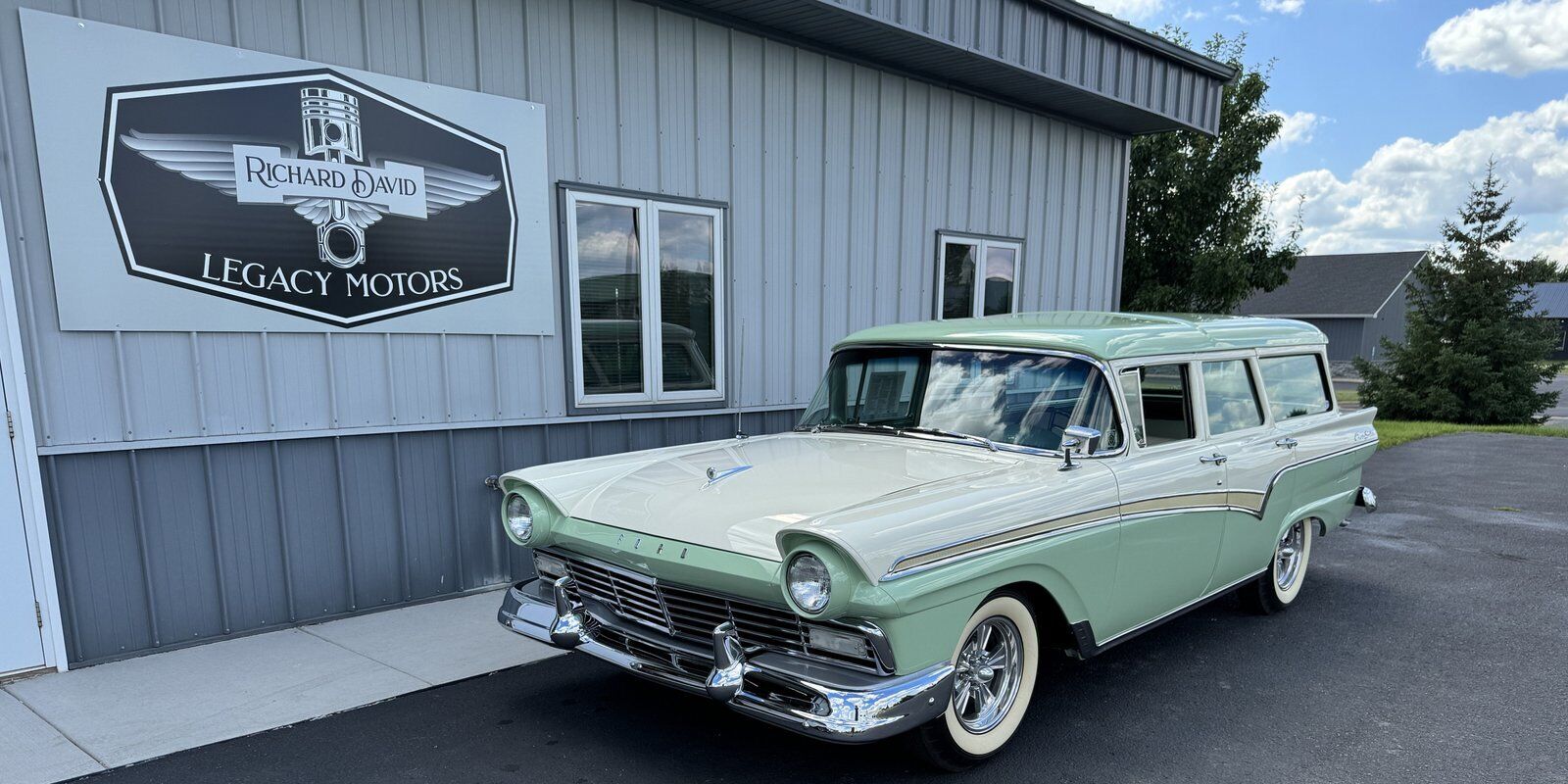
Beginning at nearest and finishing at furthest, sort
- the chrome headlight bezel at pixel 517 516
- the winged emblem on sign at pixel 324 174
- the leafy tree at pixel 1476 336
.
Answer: the chrome headlight bezel at pixel 517 516 < the winged emblem on sign at pixel 324 174 < the leafy tree at pixel 1476 336

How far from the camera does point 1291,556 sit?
16.2 feet

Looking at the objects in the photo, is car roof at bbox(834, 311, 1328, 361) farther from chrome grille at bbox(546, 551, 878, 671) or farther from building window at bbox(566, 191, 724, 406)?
building window at bbox(566, 191, 724, 406)

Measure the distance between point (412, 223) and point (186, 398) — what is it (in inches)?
57.7

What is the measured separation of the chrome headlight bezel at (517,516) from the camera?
341 centimetres

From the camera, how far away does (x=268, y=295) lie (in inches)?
166

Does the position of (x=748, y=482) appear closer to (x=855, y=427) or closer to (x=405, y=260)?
(x=855, y=427)

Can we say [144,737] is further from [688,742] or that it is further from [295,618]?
[688,742]

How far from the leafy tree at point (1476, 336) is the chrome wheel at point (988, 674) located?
54.1ft

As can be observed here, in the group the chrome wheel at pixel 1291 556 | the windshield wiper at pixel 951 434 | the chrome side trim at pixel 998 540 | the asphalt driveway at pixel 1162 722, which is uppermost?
the windshield wiper at pixel 951 434

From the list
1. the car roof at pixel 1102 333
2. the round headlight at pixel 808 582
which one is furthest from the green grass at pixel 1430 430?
the round headlight at pixel 808 582

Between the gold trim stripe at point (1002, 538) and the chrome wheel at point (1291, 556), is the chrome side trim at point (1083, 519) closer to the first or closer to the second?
the gold trim stripe at point (1002, 538)

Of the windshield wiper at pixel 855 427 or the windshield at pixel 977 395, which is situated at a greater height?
the windshield at pixel 977 395

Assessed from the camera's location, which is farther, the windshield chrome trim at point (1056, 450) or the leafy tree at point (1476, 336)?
the leafy tree at point (1476, 336)

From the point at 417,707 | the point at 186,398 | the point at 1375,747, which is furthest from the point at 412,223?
the point at 1375,747
